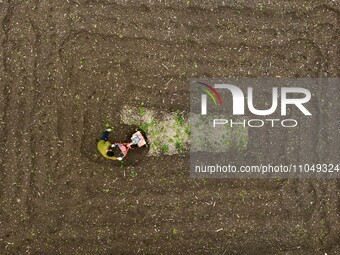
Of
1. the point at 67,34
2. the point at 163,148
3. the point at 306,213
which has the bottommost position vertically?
the point at 306,213

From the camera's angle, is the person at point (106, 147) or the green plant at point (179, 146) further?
the green plant at point (179, 146)

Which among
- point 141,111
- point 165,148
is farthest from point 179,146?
point 141,111

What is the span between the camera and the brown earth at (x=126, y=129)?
12.8 feet

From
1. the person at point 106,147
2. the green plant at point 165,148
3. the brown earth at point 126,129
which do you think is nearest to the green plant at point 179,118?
the brown earth at point 126,129

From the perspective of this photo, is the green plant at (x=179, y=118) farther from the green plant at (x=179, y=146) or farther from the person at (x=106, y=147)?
the person at (x=106, y=147)

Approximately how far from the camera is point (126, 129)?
3.95m

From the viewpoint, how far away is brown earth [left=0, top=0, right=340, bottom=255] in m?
3.89

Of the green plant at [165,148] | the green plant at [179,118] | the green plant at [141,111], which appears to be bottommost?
the green plant at [165,148]

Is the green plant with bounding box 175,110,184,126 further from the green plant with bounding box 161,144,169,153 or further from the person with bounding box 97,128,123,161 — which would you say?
the person with bounding box 97,128,123,161

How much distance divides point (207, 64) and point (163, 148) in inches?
38.5

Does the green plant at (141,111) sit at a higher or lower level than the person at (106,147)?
higher

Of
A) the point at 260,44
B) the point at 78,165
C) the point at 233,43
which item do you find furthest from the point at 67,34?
the point at 260,44

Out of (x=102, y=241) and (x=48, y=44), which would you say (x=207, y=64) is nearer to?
(x=48, y=44)

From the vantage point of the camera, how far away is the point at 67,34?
3893 mm
